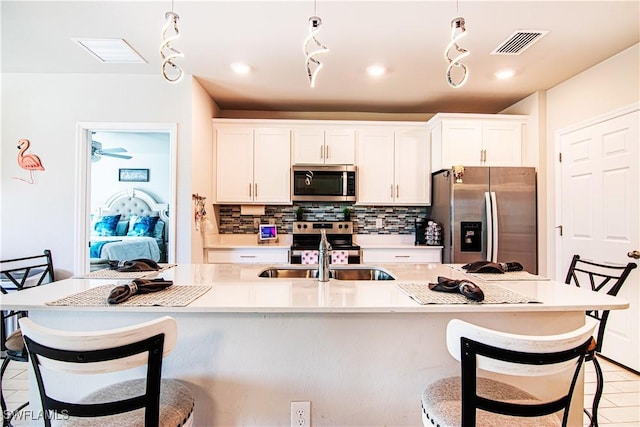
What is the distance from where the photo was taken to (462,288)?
1.27m

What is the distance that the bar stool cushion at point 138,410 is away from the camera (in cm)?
94

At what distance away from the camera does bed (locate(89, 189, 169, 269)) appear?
4680mm

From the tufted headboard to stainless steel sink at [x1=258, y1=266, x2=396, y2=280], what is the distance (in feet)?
14.6

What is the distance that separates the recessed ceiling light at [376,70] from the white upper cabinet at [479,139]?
97 centimetres

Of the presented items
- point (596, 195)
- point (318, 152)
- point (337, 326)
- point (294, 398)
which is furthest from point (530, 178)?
point (294, 398)

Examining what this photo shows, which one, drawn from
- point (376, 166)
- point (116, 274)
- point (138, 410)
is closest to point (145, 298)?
point (138, 410)

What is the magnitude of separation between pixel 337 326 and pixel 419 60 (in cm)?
229

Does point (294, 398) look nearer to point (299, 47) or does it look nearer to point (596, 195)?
point (299, 47)

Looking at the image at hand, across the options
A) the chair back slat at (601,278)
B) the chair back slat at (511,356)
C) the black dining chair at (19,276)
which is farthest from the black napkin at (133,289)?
the chair back slat at (601,278)

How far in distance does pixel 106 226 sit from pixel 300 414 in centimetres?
543

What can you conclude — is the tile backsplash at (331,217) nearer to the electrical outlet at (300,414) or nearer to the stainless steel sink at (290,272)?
the stainless steel sink at (290,272)

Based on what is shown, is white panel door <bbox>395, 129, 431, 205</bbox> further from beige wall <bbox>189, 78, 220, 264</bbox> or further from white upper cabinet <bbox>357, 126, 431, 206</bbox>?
beige wall <bbox>189, 78, 220, 264</bbox>

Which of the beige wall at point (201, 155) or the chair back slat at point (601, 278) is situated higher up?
the beige wall at point (201, 155)

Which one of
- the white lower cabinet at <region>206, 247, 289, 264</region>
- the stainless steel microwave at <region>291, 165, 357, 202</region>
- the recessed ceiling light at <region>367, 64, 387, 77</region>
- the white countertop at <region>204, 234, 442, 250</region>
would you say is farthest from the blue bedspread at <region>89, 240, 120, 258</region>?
the recessed ceiling light at <region>367, 64, 387, 77</region>
